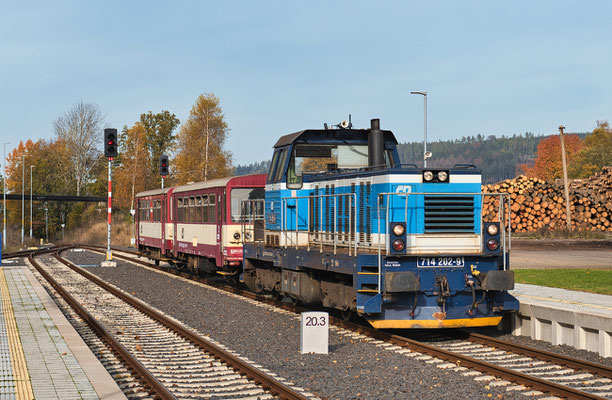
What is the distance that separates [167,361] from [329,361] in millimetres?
2204

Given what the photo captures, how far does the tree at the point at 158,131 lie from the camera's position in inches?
3314

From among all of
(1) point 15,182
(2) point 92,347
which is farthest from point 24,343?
(1) point 15,182

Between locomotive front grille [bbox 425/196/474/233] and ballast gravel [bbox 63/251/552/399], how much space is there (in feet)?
6.82

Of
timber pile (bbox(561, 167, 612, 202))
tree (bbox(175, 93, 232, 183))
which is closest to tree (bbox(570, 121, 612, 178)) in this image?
timber pile (bbox(561, 167, 612, 202))

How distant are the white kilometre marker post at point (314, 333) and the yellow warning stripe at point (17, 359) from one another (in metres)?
3.58

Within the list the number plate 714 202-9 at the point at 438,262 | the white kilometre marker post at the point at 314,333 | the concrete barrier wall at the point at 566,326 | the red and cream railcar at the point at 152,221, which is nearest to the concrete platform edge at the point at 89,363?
the white kilometre marker post at the point at 314,333

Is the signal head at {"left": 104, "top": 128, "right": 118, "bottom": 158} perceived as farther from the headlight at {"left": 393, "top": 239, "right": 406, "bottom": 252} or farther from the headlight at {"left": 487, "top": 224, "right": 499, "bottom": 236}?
the headlight at {"left": 487, "top": 224, "right": 499, "bottom": 236}

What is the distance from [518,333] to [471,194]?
2.58m

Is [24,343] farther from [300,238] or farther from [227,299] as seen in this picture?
[227,299]

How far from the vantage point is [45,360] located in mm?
8406

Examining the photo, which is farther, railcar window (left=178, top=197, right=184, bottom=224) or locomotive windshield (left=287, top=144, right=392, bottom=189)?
railcar window (left=178, top=197, right=184, bottom=224)

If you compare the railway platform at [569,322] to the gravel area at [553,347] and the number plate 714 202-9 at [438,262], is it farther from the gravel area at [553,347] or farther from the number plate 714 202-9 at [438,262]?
the number plate 714 202-9 at [438,262]

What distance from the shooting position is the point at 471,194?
10547mm

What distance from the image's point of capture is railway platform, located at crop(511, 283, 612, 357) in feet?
31.0
